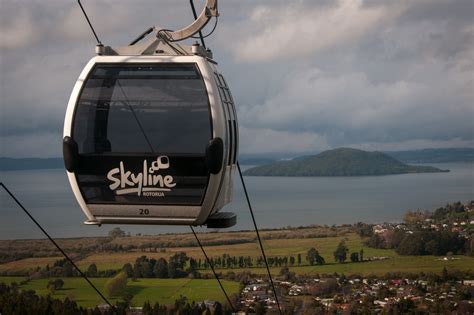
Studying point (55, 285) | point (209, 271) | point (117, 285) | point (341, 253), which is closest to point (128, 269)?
point (117, 285)

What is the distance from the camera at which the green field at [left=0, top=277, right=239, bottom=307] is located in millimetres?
23469

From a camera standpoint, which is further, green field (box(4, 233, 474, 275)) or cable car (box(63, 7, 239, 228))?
green field (box(4, 233, 474, 275))

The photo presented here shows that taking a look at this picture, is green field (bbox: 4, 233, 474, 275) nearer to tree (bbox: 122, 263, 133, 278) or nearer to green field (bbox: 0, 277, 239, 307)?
tree (bbox: 122, 263, 133, 278)

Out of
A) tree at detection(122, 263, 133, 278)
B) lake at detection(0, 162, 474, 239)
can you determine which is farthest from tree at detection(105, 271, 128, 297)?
lake at detection(0, 162, 474, 239)

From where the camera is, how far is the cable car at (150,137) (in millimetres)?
3561

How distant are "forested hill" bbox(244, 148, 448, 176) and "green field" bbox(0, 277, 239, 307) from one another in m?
46.0

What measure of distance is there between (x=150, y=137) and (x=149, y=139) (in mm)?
12

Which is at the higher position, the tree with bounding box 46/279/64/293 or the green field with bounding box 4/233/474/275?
the green field with bounding box 4/233/474/275

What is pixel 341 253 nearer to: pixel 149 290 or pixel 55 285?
pixel 149 290

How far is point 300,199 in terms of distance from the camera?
215ft

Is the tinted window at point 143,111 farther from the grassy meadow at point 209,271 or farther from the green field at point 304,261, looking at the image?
the green field at point 304,261

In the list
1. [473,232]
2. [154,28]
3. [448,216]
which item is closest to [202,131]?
[154,28]

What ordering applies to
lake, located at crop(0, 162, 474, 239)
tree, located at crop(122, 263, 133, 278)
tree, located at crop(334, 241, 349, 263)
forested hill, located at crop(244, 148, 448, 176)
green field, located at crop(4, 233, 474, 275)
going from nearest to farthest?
tree, located at crop(122, 263, 133, 278), green field, located at crop(4, 233, 474, 275), lake, located at crop(0, 162, 474, 239), tree, located at crop(334, 241, 349, 263), forested hill, located at crop(244, 148, 448, 176)

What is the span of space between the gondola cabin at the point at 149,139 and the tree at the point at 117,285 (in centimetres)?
2133
